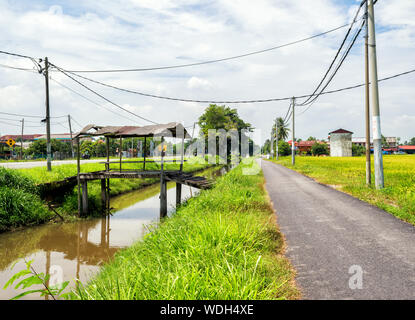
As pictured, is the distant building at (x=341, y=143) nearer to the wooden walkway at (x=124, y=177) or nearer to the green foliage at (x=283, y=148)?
the green foliage at (x=283, y=148)

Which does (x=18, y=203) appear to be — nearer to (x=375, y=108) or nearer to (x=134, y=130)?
(x=134, y=130)

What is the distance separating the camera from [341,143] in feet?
265

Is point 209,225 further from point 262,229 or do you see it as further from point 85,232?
point 85,232

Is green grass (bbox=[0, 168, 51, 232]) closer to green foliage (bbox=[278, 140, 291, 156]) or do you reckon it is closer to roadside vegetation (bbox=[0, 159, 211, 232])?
roadside vegetation (bbox=[0, 159, 211, 232])

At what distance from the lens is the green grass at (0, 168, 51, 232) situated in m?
11.6

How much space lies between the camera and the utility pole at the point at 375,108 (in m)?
11.0

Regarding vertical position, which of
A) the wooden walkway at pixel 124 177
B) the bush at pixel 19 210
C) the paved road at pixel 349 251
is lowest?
the bush at pixel 19 210

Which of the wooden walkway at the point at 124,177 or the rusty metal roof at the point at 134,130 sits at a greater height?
the rusty metal roof at the point at 134,130

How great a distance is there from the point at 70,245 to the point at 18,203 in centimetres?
351

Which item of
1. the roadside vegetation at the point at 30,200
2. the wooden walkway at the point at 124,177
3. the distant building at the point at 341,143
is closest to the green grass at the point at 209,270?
the wooden walkway at the point at 124,177

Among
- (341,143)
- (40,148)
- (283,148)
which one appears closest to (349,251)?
(40,148)

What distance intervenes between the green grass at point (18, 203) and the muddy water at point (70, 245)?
50 cm

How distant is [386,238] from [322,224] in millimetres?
1399
